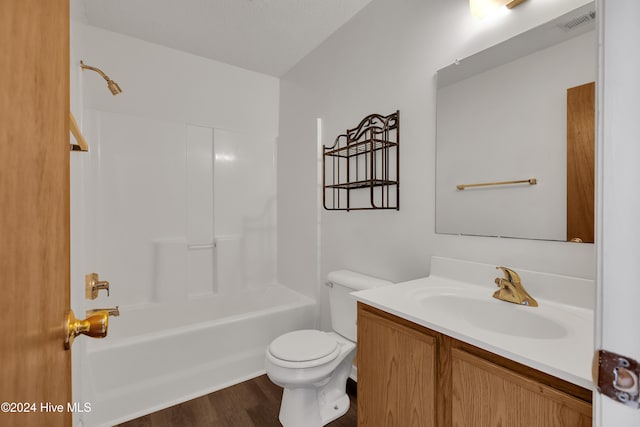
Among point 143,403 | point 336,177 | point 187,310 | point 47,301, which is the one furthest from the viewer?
point 187,310

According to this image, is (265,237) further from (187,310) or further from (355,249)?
(355,249)

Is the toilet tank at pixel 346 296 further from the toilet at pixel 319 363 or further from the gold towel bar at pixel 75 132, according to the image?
the gold towel bar at pixel 75 132

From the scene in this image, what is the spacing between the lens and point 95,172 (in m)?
2.25

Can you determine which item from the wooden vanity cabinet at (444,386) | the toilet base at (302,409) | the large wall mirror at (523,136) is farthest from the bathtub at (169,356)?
the large wall mirror at (523,136)

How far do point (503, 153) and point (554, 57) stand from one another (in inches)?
14.7

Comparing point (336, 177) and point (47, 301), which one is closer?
point (47, 301)

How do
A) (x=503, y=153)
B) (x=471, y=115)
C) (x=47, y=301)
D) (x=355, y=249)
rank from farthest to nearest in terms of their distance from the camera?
(x=355, y=249)
(x=471, y=115)
(x=503, y=153)
(x=47, y=301)

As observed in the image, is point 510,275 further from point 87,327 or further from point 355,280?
point 87,327

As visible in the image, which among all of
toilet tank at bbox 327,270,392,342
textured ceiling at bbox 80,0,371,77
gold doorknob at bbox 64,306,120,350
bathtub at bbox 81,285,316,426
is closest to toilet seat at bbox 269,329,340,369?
toilet tank at bbox 327,270,392,342

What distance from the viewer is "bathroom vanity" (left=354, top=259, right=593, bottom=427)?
71 cm

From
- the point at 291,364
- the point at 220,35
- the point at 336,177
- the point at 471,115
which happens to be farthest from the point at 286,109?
the point at 291,364

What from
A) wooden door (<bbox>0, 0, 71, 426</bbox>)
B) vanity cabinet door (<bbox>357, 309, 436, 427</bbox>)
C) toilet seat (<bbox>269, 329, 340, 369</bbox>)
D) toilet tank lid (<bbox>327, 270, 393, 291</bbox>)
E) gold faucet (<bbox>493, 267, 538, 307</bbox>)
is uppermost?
wooden door (<bbox>0, 0, 71, 426</bbox>)

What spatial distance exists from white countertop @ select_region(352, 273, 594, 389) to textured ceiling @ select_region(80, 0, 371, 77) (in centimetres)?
183

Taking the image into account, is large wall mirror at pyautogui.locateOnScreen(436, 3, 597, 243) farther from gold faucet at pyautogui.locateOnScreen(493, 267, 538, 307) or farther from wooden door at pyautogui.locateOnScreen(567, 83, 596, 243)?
gold faucet at pyautogui.locateOnScreen(493, 267, 538, 307)
